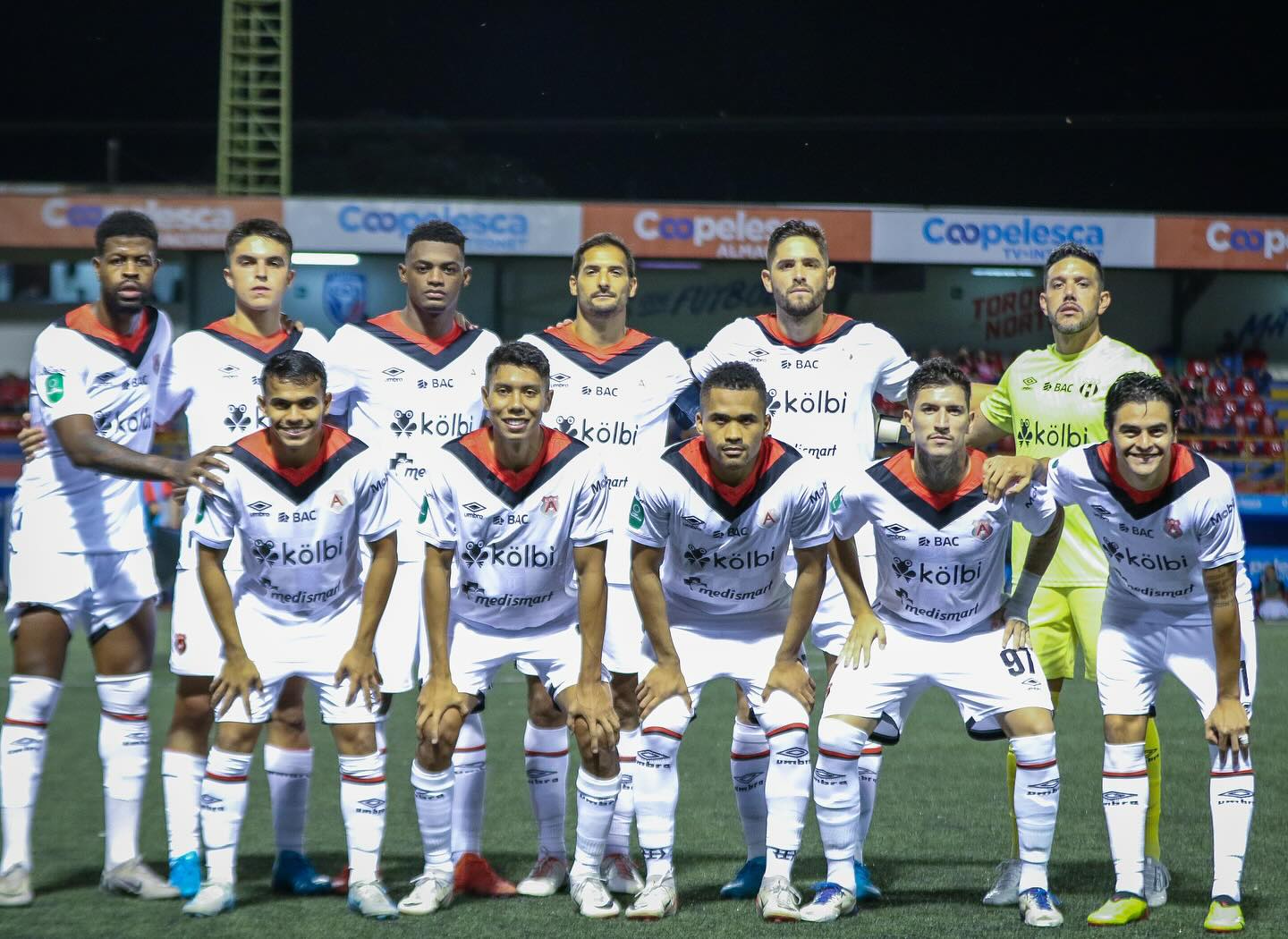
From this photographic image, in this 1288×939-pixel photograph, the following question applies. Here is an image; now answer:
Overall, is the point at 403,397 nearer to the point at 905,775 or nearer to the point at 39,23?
the point at 905,775

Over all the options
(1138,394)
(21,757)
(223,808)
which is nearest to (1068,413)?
(1138,394)

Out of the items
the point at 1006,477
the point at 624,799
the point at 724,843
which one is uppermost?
the point at 1006,477

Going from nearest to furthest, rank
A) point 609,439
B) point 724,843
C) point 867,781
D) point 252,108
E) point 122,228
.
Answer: point 122,228 < point 867,781 < point 609,439 < point 724,843 < point 252,108

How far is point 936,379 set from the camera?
4484mm

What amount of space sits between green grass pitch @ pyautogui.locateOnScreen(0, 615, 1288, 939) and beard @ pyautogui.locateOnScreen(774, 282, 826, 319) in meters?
1.91

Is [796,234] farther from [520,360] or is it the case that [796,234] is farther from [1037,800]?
[1037,800]

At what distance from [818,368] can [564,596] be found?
123 centimetres

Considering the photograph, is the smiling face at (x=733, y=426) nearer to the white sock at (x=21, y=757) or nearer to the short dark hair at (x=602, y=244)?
the short dark hair at (x=602, y=244)

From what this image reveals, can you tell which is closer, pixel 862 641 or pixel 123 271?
pixel 862 641

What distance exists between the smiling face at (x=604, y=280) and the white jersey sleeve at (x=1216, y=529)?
6.42 ft

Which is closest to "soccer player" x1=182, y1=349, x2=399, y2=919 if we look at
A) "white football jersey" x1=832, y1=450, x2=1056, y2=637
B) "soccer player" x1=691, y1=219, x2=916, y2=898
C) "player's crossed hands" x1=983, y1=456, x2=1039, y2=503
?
"soccer player" x1=691, y1=219, x2=916, y2=898

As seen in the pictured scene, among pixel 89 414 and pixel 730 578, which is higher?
pixel 89 414

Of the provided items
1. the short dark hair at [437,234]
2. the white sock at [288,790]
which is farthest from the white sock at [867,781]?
the short dark hair at [437,234]

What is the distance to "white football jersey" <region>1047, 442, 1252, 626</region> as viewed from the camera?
4.31 metres
